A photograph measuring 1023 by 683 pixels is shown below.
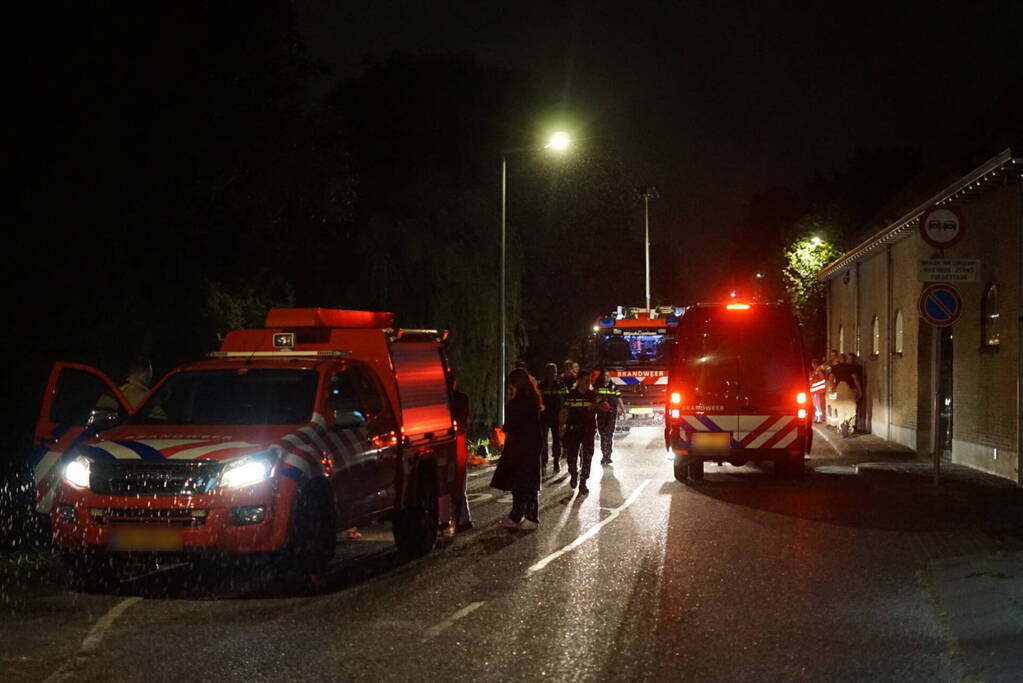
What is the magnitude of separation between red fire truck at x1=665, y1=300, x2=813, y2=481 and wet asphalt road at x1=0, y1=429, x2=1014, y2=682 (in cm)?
506

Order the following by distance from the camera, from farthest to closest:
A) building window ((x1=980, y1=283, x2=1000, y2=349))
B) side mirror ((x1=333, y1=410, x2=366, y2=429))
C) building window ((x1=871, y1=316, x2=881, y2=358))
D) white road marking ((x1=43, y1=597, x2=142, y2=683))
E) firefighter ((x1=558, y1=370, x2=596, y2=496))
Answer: building window ((x1=871, y1=316, x2=881, y2=358)) → building window ((x1=980, y1=283, x2=1000, y2=349)) → firefighter ((x1=558, y1=370, x2=596, y2=496)) → side mirror ((x1=333, y1=410, x2=366, y2=429)) → white road marking ((x1=43, y1=597, x2=142, y2=683))

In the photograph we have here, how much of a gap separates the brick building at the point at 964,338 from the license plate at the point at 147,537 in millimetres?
10716

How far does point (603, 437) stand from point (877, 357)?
1196 centimetres

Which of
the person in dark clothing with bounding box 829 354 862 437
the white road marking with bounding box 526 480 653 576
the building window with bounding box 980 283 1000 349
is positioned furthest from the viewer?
the person in dark clothing with bounding box 829 354 862 437

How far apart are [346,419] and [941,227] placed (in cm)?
930

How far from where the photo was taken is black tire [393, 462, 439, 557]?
39.3 ft

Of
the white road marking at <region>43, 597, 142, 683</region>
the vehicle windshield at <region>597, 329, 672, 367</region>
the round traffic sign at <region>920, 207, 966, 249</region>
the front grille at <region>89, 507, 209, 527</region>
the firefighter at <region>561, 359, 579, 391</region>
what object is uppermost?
the round traffic sign at <region>920, 207, 966, 249</region>

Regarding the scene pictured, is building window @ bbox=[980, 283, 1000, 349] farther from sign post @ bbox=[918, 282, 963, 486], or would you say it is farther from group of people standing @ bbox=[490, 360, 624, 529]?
group of people standing @ bbox=[490, 360, 624, 529]

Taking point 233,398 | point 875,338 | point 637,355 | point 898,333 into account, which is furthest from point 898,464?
point 233,398

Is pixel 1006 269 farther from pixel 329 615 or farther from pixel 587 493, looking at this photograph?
pixel 329 615

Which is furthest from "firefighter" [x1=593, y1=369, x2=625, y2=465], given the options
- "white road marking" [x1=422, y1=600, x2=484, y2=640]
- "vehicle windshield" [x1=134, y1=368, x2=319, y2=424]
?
"white road marking" [x1=422, y1=600, x2=484, y2=640]

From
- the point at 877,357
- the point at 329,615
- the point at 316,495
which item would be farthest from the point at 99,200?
the point at 877,357

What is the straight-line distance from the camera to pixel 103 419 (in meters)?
11.3

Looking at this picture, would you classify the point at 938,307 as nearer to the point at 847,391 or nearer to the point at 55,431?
the point at 55,431
